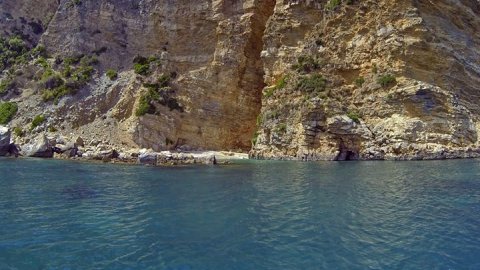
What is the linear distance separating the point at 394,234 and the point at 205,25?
46.1 metres

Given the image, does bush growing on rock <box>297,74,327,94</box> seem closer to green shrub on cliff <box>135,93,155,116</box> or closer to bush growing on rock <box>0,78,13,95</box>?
green shrub on cliff <box>135,93,155,116</box>

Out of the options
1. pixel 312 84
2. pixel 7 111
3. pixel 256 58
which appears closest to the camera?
pixel 312 84

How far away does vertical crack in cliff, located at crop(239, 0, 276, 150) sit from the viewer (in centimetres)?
5075

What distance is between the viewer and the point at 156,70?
169ft

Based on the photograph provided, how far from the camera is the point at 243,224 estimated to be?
11758mm

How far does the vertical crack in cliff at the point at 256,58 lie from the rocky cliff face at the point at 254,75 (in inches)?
5.7

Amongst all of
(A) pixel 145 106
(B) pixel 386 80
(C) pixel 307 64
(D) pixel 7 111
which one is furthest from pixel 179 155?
(D) pixel 7 111

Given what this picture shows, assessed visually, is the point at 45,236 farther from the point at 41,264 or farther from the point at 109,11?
the point at 109,11

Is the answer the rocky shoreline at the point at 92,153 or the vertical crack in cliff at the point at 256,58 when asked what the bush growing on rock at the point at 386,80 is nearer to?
the rocky shoreline at the point at 92,153

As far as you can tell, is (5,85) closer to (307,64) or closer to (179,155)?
(179,155)

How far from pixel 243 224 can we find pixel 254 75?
40.8 m

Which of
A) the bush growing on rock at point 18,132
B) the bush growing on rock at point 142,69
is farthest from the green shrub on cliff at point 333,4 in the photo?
the bush growing on rock at point 18,132

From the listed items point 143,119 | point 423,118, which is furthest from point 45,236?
point 143,119

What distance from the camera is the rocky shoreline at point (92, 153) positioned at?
110 feet
